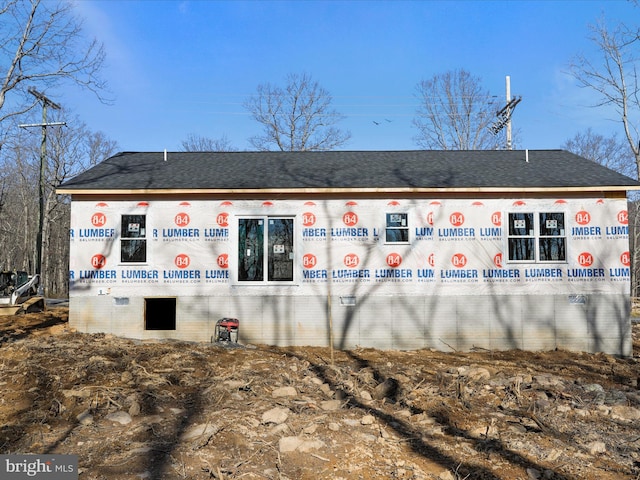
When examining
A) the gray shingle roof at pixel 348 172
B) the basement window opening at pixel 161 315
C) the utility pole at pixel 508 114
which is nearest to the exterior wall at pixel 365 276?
the gray shingle roof at pixel 348 172

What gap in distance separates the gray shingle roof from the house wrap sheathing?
107mm

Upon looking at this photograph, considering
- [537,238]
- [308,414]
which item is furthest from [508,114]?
[308,414]

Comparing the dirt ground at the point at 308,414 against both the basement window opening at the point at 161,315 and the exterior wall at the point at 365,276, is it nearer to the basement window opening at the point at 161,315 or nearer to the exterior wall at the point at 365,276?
the exterior wall at the point at 365,276

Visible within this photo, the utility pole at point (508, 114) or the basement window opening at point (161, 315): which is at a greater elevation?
the utility pole at point (508, 114)

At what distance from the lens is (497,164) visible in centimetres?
1406

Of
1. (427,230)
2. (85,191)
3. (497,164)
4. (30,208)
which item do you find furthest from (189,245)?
(30,208)

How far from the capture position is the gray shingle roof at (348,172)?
39.4ft

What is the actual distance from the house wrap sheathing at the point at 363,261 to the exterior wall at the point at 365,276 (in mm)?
26

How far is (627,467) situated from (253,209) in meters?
9.39

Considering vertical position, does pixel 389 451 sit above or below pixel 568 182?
below

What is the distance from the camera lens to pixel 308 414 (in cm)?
645

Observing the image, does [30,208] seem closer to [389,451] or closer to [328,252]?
[328,252]

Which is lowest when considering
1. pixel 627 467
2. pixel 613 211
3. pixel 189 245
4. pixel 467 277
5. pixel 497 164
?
pixel 627 467
